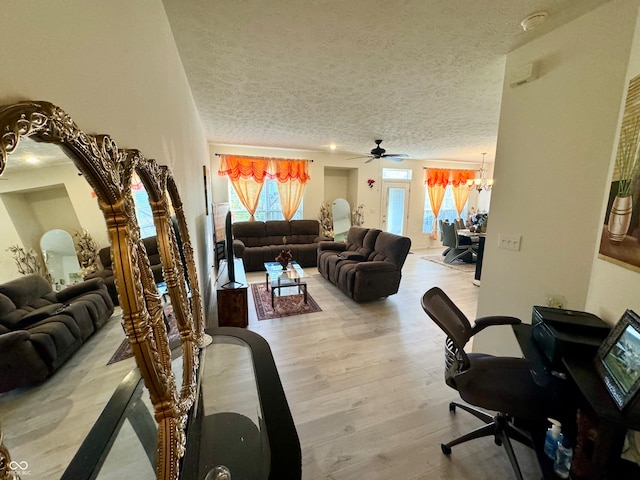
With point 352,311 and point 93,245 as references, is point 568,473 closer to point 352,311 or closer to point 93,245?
point 93,245

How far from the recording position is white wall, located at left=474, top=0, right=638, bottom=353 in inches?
58.1

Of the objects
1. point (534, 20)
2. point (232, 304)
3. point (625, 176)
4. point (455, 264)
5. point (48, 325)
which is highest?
point (534, 20)

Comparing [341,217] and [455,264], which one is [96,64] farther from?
[455,264]

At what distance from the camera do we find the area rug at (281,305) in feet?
11.1

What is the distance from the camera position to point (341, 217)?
6965mm

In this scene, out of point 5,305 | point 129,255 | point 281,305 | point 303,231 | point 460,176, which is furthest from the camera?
point 460,176

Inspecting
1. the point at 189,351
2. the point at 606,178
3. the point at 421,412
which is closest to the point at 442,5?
the point at 606,178

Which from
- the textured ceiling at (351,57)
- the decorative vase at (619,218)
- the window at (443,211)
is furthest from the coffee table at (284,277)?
the window at (443,211)

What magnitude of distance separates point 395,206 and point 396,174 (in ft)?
2.85

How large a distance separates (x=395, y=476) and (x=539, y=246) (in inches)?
68.4

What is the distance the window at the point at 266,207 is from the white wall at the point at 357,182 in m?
0.20

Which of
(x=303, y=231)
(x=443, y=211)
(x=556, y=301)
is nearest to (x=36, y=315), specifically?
(x=556, y=301)

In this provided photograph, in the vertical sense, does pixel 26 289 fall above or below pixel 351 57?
below

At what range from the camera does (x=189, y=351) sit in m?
1.21
